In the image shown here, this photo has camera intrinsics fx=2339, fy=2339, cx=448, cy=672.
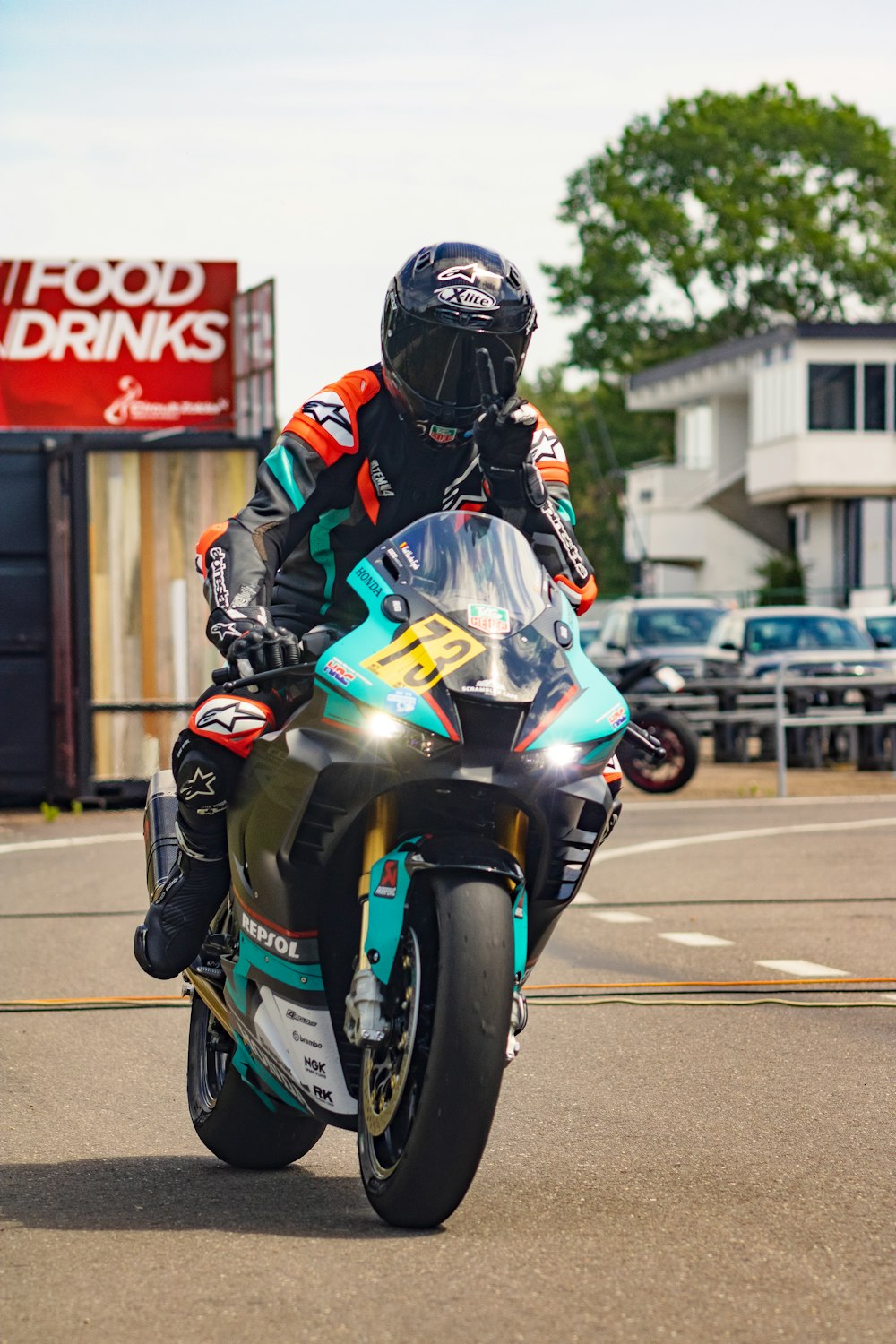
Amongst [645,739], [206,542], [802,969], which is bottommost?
[802,969]

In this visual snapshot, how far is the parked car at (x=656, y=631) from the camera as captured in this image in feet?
103

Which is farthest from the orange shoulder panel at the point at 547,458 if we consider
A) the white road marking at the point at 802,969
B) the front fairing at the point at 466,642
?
the white road marking at the point at 802,969

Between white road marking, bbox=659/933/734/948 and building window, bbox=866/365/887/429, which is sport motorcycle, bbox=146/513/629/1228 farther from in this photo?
building window, bbox=866/365/887/429

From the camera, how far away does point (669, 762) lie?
2014 cm

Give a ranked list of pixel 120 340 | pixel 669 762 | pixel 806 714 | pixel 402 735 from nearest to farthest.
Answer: pixel 402 735, pixel 669 762, pixel 120 340, pixel 806 714

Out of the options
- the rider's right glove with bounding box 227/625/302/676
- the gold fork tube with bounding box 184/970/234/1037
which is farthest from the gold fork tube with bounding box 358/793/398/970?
the gold fork tube with bounding box 184/970/234/1037

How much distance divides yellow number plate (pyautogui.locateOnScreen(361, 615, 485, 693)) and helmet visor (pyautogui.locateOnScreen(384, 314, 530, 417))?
2.69 ft

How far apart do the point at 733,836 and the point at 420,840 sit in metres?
11.7

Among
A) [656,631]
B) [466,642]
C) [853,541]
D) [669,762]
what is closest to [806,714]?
[669,762]

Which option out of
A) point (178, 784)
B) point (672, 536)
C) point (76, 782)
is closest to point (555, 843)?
point (178, 784)

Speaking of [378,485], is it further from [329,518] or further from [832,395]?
[832,395]

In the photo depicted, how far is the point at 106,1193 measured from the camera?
202 inches

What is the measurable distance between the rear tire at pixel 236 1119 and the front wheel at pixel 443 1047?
90 cm

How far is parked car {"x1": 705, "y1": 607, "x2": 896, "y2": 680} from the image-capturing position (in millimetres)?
27500
